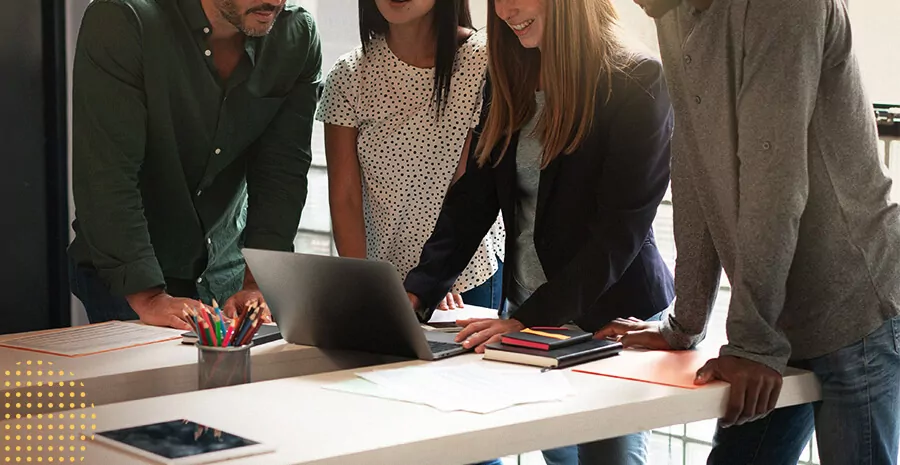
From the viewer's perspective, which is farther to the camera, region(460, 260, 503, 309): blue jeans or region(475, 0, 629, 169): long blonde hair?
region(460, 260, 503, 309): blue jeans

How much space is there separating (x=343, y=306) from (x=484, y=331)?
26 centimetres

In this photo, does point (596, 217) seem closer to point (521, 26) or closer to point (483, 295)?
point (521, 26)

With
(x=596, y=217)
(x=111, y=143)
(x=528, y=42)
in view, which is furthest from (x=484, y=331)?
(x=111, y=143)

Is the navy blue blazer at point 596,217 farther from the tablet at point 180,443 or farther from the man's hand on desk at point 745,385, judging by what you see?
the tablet at point 180,443

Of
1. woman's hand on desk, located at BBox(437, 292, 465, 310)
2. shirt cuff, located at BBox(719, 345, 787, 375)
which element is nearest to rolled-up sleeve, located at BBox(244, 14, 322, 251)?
woman's hand on desk, located at BBox(437, 292, 465, 310)

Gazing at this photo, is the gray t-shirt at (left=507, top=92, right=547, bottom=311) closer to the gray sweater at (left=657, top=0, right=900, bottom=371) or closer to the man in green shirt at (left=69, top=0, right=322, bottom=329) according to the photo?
the gray sweater at (left=657, top=0, right=900, bottom=371)

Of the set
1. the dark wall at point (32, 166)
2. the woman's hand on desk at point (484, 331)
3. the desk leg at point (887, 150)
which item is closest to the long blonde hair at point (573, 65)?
the woman's hand on desk at point (484, 331)

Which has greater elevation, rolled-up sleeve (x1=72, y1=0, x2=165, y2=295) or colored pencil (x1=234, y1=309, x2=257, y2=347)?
rolled-up sleeve (x1=72, y1=0, x2=165, y2=295)

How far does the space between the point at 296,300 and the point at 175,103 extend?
0.71 metres

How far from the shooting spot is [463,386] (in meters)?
1.67

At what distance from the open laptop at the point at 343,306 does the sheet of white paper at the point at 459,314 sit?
7.9 inches

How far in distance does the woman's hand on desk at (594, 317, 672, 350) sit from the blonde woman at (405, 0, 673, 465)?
0.15ft

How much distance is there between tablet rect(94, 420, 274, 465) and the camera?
4.24 feet

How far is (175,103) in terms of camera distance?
2.50 metres
